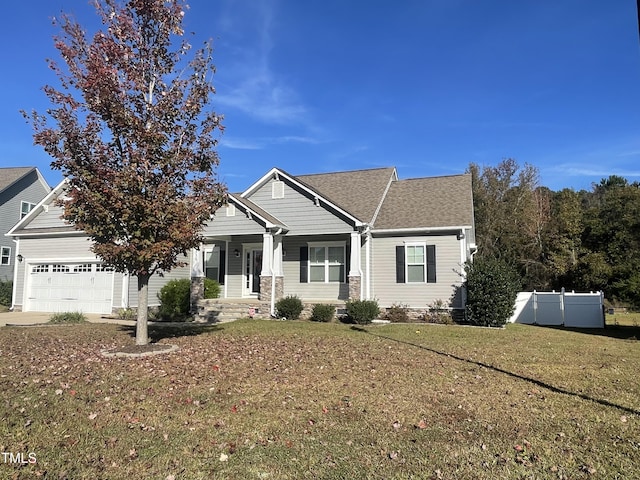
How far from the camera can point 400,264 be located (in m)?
18.8

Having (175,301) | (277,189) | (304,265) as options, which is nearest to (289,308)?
(304,265)

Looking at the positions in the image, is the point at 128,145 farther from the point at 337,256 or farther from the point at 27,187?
the point at 27,187

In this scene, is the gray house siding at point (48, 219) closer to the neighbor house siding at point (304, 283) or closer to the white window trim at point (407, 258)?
the neighbor house siding at point (304, 283)

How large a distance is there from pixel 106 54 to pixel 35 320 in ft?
40.7

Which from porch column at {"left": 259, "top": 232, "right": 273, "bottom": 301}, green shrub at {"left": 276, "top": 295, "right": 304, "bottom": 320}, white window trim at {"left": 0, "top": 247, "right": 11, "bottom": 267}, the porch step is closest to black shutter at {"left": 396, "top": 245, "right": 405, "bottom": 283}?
green shrub at {"left": 276, "top": 295, "right": 304, "bottom": 320}

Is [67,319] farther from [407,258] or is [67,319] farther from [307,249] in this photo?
[407,258]

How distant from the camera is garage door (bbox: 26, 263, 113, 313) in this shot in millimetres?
20406

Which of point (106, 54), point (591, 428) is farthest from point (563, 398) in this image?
point (106, 54)

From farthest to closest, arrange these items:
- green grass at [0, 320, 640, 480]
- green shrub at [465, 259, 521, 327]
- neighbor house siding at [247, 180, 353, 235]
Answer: neighbor house siding at [247, 180, 353, 235] < green shrub at [465, 259, 521, 327] < green grass at [0, 320, 640, 480]

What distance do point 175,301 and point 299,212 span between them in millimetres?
6269

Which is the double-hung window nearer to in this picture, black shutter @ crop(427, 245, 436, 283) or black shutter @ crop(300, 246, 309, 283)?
black shutter @ crop(300, 246, 309, 283)

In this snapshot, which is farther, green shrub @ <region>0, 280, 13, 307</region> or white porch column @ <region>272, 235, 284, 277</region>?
green shrub @ <region>0, 280, 13, 307</region>

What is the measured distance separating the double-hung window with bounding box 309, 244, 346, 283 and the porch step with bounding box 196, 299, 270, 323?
297 cm

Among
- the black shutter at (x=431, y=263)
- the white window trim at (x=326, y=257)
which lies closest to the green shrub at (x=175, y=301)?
the white window trim at (x=326, y=257)
